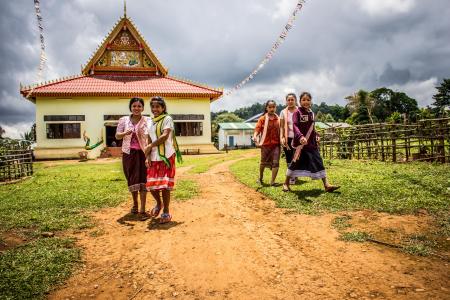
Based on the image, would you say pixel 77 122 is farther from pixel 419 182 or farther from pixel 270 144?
pixel 419 182

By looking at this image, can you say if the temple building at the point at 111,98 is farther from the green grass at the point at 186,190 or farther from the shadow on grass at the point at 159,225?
the shadow on grass at the point at 159,225

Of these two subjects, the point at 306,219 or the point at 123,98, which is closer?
the point at 306,219

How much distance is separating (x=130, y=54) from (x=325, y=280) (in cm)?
2349

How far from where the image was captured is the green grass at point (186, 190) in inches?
234

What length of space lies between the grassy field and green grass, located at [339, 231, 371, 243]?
2859 millimetres

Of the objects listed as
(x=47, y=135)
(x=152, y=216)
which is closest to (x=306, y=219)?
(x=152, y=216)

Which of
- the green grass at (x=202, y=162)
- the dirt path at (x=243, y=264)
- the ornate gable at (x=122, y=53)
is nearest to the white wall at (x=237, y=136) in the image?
the ornate gable at (x=122, y=53)

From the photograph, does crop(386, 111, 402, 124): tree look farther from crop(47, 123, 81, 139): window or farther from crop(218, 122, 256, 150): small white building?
crop(47, 123, 81, 139): window

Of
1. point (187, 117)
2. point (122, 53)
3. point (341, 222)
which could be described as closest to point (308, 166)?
point (341, 222)

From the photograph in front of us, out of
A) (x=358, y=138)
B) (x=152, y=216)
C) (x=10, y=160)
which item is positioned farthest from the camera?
(x=358, y=138)

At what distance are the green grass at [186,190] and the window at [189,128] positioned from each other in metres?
15.4

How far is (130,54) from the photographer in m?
23.0

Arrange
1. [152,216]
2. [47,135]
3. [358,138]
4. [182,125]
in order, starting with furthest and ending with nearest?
[182,125] < [47,135] < [358,138] < [152,216]

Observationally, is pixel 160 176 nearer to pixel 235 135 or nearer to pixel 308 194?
pixel 308 194
